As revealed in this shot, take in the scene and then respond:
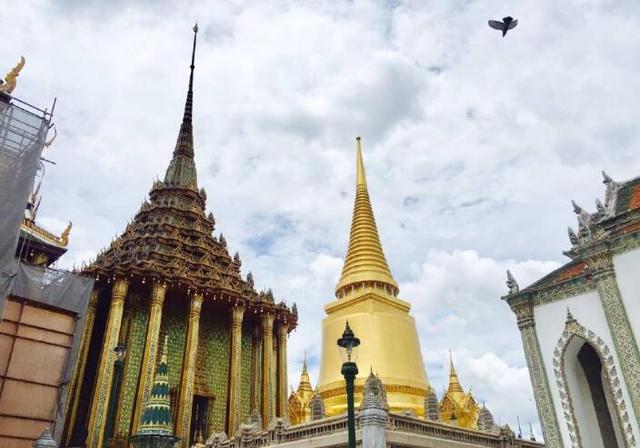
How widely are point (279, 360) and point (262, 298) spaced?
11.8 ft

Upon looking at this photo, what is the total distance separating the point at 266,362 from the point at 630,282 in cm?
2076

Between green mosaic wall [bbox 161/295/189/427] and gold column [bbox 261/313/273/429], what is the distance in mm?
4218

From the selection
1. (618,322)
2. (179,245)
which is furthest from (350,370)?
(179,245)

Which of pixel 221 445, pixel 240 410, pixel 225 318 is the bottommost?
pixel 221 445

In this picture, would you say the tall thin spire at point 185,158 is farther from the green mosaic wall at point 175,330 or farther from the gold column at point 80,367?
the gold column at point 80,367

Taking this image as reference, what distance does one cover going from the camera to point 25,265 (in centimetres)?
2089

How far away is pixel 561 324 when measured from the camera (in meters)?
12.6

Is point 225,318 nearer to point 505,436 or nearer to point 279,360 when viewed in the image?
point 279,360

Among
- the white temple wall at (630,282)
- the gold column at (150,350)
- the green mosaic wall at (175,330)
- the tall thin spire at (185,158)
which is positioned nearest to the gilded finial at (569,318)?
the white temple wall at (630,282)

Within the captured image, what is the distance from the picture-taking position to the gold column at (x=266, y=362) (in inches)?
1092

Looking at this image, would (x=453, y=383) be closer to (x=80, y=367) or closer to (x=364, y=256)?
(x=364, y=256)

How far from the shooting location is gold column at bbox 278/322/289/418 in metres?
29.0

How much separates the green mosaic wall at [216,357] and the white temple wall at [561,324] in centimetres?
1819

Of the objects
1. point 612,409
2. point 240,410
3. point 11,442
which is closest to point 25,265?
point 11,442
